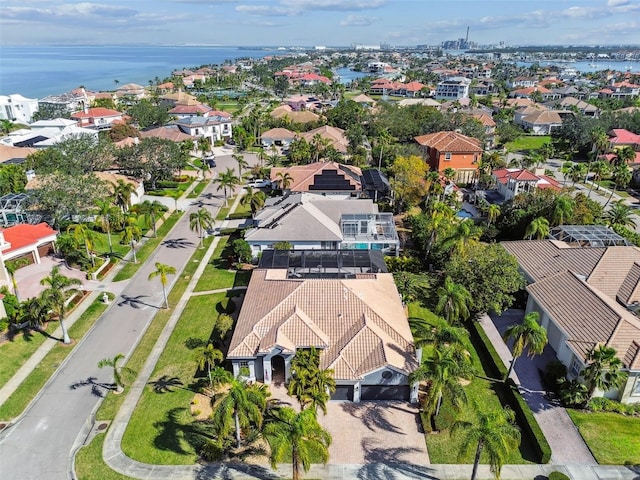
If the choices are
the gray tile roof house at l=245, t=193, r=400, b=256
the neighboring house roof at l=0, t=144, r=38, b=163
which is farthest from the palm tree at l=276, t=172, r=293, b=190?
the neighboring house roof at l=0, t=144, r=38, b=163

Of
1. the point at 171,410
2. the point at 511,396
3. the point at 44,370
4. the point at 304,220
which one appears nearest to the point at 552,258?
the point at 511,396

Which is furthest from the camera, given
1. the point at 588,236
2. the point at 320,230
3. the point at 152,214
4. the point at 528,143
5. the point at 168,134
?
the point at 528,143

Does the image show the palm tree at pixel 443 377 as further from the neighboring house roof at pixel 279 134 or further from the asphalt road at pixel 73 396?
the neighboring house roof at pixel 279 134

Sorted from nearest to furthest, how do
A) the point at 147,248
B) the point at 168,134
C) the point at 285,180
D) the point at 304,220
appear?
the point at 304,220, the point at 147,248, the point at 285,180, the point at 168,134

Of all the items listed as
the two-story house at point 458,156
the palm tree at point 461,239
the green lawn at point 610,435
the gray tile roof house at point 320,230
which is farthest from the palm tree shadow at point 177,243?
the two-story house at point 458,156

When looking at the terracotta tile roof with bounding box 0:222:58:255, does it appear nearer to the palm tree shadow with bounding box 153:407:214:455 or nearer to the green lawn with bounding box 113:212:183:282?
the green lawn with bounding box 113:212:183:282

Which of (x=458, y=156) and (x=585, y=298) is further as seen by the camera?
(x=458, y=156)

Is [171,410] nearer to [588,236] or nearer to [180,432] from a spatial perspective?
[180,432]

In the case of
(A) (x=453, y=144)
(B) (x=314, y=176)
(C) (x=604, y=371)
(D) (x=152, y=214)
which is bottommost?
(C) (x=604, y=371)
